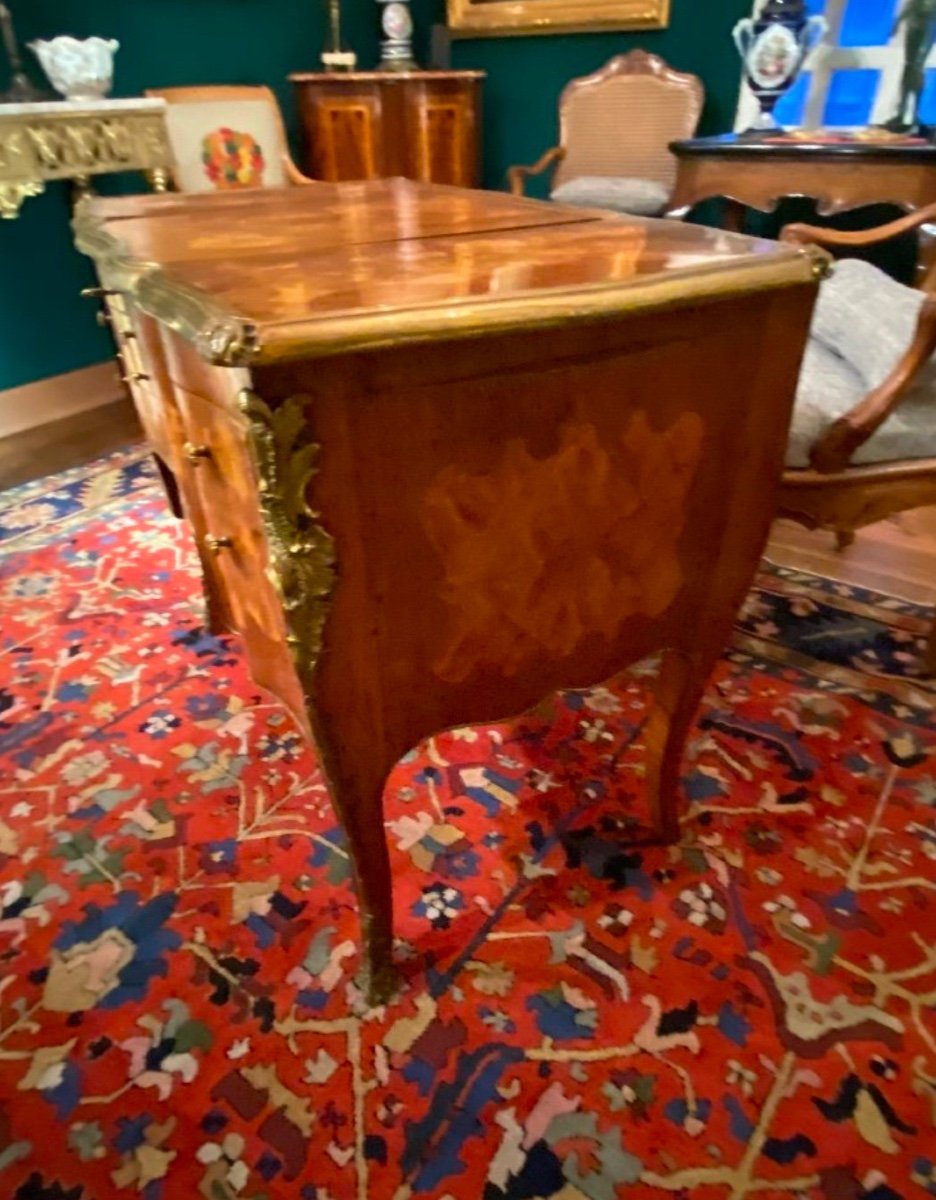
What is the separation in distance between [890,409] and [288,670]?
1.13 meters

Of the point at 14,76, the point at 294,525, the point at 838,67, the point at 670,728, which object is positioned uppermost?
the point at 14,76

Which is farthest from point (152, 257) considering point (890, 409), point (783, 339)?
point (890, 409)

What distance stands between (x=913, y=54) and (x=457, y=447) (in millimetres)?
3046

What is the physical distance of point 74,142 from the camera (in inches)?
98.8

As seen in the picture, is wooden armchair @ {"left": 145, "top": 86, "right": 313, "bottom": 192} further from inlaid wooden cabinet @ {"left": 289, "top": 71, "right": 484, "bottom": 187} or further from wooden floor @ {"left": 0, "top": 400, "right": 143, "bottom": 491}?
wooden floor @ {"left": 0, "top": 400, "right": 143, "bottom": 491}

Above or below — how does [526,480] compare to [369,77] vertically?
below

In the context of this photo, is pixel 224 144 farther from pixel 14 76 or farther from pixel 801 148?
pixel 801 148

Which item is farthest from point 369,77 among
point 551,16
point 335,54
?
point 551,16

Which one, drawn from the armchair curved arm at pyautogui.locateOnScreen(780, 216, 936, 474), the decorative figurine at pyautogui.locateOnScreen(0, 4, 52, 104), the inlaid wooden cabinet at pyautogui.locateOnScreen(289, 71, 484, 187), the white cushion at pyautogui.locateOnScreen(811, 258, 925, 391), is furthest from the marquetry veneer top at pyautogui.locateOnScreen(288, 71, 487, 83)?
the armchair curved arm at pyautogui.locateOnScreen(780, 216, 936, 474)

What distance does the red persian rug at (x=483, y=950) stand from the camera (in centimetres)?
100

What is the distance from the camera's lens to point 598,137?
368cm

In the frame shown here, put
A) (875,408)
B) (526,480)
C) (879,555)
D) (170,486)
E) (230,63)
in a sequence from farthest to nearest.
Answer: (230,63), (879,555), (170,486), (875,408), (526,480)

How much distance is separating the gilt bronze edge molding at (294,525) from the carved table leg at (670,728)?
1.86 ft

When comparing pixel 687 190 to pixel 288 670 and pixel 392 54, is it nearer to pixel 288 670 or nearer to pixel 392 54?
pixel 392 54
